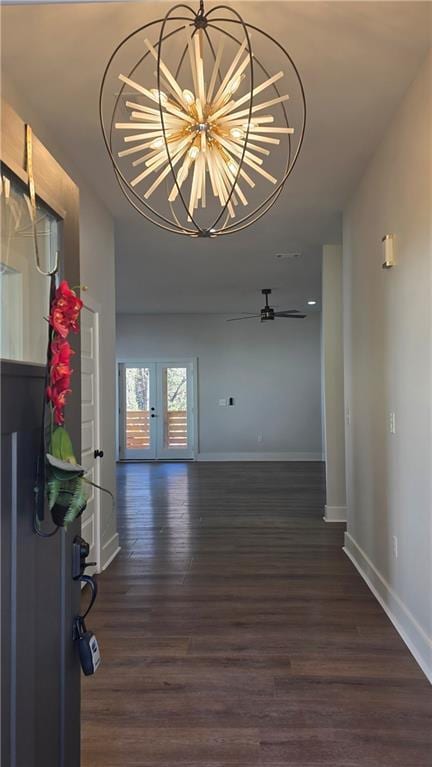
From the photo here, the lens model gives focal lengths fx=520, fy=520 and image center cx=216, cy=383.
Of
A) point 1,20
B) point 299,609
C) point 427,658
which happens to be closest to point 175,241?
point 1,20

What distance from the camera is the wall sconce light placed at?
3.14 meters

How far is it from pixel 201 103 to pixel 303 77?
116cm

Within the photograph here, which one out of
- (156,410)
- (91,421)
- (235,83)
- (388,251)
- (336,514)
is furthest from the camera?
(156,410)

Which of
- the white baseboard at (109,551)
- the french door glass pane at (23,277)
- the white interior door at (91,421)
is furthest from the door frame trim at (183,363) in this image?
the french door glass pane at (23,277)

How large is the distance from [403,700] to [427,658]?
0.97 ft

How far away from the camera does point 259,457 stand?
10859 mm

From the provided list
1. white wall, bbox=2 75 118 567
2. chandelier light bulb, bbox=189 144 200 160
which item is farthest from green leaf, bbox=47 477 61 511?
white wall, bbox=2 75 118 567

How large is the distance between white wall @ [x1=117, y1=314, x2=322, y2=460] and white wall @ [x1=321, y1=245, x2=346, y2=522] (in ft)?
16.9

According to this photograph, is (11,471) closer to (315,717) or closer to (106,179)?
(315,717)

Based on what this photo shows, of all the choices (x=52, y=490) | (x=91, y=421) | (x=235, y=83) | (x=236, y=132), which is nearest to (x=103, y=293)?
(x=91, y=421)

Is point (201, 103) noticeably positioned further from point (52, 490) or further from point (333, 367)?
point (333, 367)

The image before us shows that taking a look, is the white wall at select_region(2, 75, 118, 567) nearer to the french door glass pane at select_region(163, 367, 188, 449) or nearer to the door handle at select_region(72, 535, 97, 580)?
the door handle at select_region(72, 535, 97, 580)

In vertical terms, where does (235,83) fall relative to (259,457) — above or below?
above

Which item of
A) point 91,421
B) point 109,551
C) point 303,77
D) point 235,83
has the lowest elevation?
point 109,551
